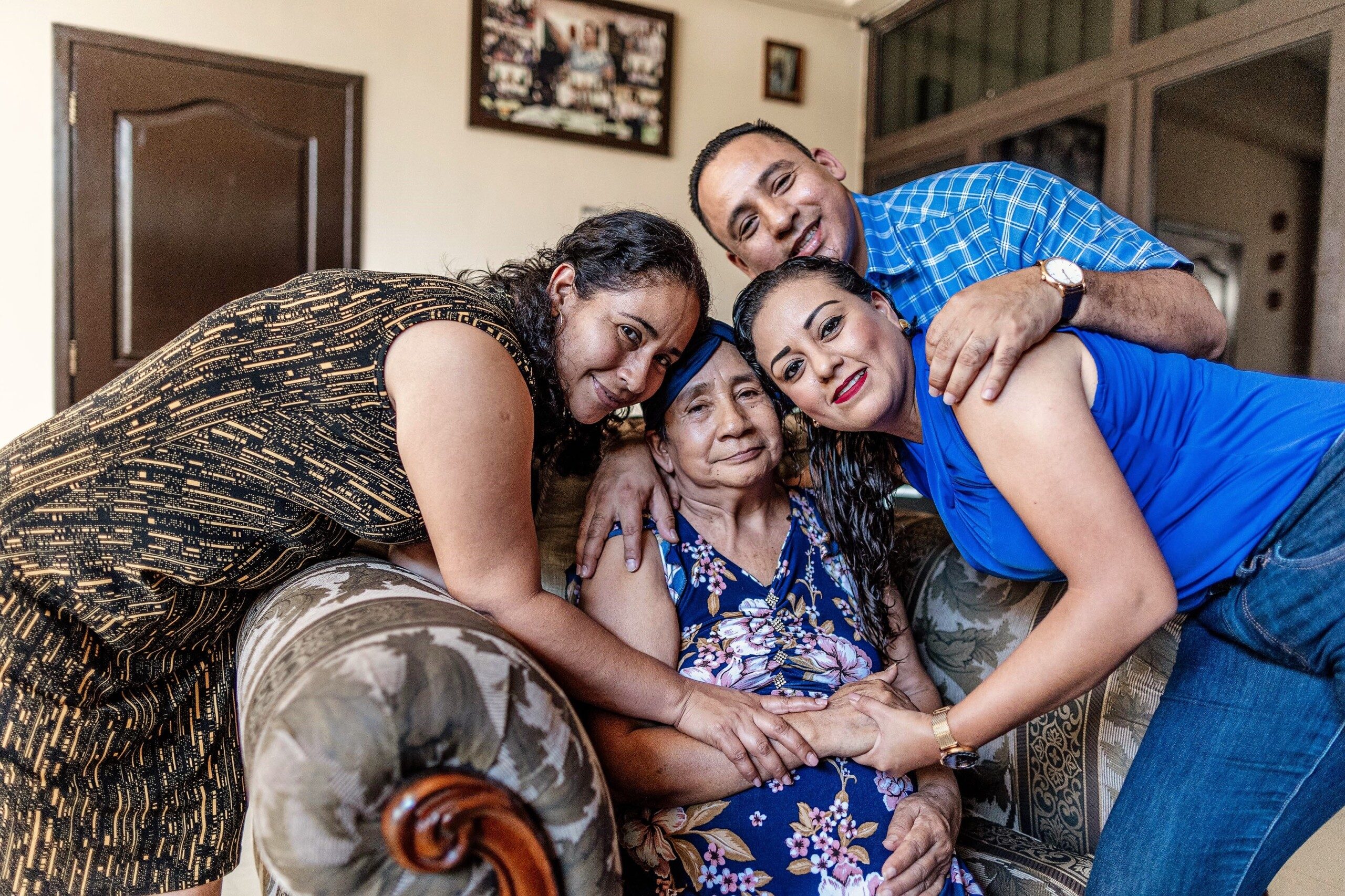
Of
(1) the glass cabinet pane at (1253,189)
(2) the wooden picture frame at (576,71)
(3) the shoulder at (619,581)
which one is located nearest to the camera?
(3) the shoulder at (619,581)

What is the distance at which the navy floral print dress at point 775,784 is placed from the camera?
47.2 inches

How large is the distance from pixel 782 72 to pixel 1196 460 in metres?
3.79

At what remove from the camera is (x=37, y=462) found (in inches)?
45.4

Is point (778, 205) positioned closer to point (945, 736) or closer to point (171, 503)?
point (945, 736)

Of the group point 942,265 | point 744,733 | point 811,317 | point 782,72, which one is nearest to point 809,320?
point 811,317

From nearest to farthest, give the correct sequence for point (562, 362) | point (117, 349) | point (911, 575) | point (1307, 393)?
point (1307, 393)
point (562, 362)
point (911, 575)
point (117, 349)

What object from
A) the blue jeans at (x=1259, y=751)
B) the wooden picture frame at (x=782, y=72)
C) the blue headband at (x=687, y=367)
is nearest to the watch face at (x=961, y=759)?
the blue jeans at (x=1259, y=751)

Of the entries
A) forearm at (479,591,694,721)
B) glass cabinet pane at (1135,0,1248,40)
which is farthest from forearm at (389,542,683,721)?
glass cabinet pane at (1135,0,1248,40)

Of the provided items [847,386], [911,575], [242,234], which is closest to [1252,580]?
[847,386]

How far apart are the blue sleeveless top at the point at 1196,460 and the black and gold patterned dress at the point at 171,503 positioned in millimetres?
669

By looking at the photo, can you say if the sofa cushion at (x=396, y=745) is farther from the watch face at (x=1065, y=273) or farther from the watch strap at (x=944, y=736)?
the watch face at (x=1065, y=273)

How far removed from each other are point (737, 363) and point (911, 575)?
0.63 meters

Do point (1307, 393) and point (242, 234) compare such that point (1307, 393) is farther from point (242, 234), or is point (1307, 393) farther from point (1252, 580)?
point (242, 234)

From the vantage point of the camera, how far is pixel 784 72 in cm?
440
